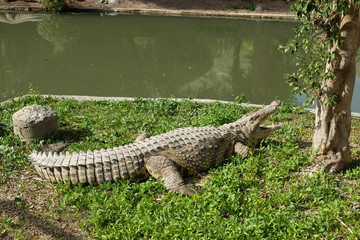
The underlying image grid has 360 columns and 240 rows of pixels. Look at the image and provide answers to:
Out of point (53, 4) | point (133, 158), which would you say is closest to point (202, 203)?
point (133, 158)

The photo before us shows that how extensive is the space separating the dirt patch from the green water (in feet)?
5.52

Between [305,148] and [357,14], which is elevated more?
[357,14]

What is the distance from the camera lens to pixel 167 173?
4547 millimetres

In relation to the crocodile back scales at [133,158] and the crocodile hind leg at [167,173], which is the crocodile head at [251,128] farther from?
the crocodile hind leg at [167,173]

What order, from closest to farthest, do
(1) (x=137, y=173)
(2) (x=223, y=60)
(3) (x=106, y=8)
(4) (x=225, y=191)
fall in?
(4) (x=225, y=191) < (1) (x=137, y=173) < (2) (x=223, y=60) < (3) (x=106, y=8)

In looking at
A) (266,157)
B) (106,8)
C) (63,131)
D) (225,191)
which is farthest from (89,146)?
(106,8)

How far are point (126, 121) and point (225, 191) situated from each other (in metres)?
2.74

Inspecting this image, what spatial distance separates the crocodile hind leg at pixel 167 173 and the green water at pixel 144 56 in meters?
4.76

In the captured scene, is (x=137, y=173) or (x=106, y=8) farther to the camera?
(x=106, y=8)

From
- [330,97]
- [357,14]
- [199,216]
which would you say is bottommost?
[199,216]

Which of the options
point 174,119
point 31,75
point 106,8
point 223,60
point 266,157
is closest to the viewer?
point 266,157

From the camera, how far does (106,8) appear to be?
19.7 m

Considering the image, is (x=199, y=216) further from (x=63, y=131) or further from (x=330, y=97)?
(x=63, y=131)

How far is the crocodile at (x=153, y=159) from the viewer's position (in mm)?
4422
